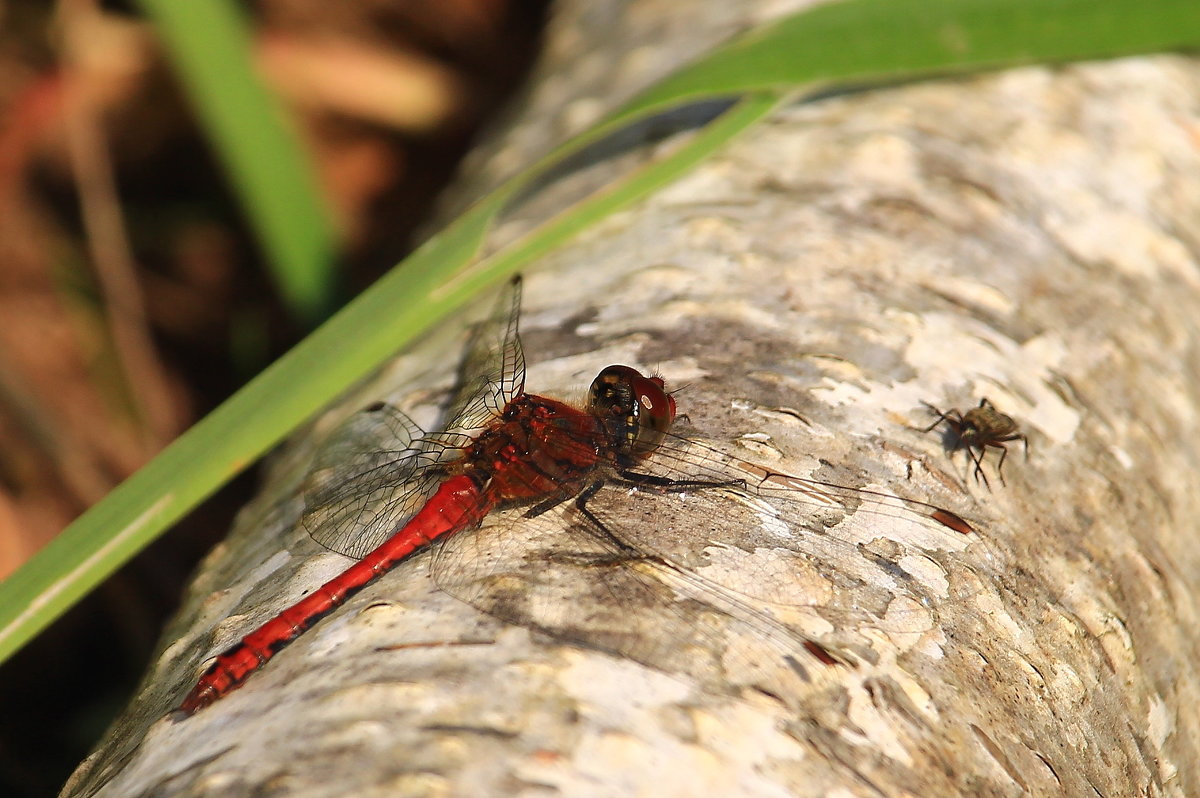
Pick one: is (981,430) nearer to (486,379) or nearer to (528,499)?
(528,499)

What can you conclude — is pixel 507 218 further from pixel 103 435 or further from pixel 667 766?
pixel 103 435

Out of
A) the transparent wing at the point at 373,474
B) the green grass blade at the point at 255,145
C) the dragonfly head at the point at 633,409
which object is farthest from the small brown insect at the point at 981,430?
the green grass blade at the point at 255,145

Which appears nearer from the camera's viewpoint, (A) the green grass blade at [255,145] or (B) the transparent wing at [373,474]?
(B) the transparent wing at [373,474]

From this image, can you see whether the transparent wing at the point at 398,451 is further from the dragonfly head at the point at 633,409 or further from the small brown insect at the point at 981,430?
the small brown insect at the point at 981,430

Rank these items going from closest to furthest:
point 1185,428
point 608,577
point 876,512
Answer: point 608,577 < point 876,512 < point 1185,428

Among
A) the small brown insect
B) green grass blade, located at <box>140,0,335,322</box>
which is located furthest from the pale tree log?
green grass blade, located at <box>140,0,335,322</box>

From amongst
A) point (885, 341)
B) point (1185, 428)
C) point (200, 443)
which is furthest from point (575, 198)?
point (1185, 428)

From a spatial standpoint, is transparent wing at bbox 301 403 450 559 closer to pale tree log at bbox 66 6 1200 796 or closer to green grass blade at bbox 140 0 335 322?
pale tree log at bbox 66 6 1200 796
